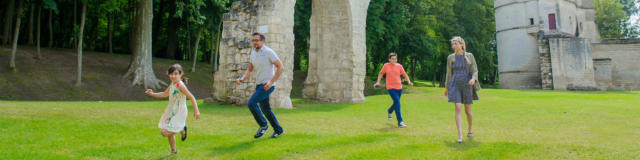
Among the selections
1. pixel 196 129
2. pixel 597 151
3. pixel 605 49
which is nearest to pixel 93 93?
pixel 196 129

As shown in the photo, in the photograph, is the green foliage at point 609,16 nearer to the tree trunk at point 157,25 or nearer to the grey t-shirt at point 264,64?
the tree trunk at point 157,25

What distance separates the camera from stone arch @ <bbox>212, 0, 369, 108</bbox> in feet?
38.2

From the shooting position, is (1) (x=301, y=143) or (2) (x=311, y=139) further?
(2) (x=311, y=139)

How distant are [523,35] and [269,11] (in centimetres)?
2628

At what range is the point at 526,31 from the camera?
31.6 metres

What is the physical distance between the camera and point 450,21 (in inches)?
1278

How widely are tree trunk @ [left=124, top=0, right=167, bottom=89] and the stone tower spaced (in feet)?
82.3

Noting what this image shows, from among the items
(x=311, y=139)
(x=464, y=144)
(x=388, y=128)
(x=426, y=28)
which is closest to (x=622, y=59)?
(x=426, y=28)

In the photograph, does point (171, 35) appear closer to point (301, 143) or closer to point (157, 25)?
point (157, 25)

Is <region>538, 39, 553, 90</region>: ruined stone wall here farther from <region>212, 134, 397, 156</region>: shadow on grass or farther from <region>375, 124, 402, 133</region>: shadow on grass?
<region>212, 134, 397, 156</region>: shadow on grass

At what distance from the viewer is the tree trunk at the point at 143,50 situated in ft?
57.2

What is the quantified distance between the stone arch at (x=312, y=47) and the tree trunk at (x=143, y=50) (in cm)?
656

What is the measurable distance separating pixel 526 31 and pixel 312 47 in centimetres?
2257

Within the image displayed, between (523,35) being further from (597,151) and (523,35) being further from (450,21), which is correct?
(597,151)
